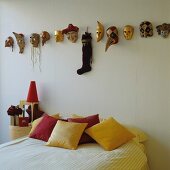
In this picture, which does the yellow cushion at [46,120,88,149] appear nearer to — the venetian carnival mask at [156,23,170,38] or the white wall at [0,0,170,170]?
the white wall at [0,0,170,170]

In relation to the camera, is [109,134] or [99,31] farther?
[99,31]

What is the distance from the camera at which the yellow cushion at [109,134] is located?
2906 millimetres

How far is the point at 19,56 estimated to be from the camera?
418cm

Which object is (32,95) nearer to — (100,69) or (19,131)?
(19,131)

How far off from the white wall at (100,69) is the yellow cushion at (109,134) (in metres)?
0.36

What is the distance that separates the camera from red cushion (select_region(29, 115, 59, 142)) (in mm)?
3186

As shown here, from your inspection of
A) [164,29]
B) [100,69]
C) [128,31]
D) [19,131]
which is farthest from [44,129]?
[164,29]

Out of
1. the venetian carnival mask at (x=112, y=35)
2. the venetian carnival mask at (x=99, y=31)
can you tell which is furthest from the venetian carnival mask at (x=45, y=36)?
the venetian carnival mask at (x=112, y=35)

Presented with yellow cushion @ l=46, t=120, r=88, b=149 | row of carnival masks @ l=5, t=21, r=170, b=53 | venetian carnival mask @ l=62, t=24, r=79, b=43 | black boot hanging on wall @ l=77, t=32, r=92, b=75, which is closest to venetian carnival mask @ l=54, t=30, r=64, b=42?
row of carnival masks @ l=5, t=21, r=170, b=53

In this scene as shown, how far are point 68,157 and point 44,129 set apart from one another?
2.46 feet

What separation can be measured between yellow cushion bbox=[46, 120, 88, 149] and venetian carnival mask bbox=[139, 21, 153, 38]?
125 centimetres

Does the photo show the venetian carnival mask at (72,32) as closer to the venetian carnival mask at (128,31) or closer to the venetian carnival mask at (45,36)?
the venetian carnival mask at (45,36)

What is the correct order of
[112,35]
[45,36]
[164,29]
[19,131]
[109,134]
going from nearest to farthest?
[109,134], [164,29], [112,35], [19,131], [45,36]

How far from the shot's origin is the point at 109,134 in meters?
2.99
